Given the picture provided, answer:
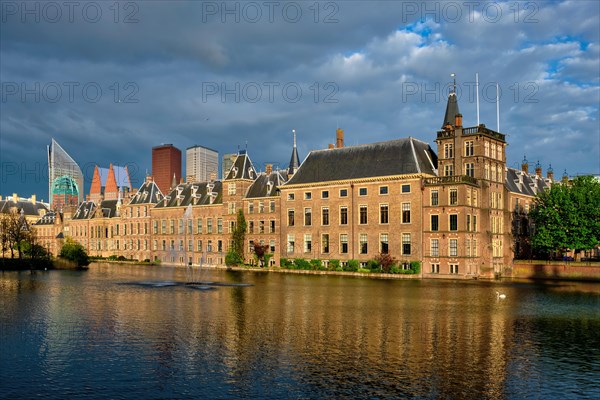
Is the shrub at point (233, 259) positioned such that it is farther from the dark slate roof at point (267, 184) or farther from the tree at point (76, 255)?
the tree at point (76, 255)

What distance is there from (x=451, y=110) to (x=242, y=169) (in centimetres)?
3663

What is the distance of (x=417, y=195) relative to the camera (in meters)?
68.8

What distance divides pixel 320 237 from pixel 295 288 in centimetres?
2662

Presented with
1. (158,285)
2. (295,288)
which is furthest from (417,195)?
(158,285)

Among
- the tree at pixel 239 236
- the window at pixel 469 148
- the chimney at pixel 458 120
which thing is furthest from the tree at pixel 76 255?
the window at pixel 469 148

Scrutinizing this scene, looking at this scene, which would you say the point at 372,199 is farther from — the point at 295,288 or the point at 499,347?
the point at 499,347

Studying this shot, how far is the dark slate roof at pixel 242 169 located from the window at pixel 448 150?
3610 centimetres

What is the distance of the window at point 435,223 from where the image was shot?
221ft

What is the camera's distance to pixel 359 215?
74500 millimetres

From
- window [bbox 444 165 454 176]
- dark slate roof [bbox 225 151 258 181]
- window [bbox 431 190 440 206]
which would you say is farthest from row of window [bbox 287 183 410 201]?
dark slate roof [bbox 225 151 258 181]

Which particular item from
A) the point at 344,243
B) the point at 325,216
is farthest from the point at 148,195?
the point at 344,243

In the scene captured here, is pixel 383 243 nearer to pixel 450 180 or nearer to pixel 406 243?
pixel 406 243

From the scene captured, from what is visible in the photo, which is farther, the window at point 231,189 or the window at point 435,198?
the window at point 231,189

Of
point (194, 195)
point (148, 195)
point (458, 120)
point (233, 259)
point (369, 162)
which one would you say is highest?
point (458, 120)
